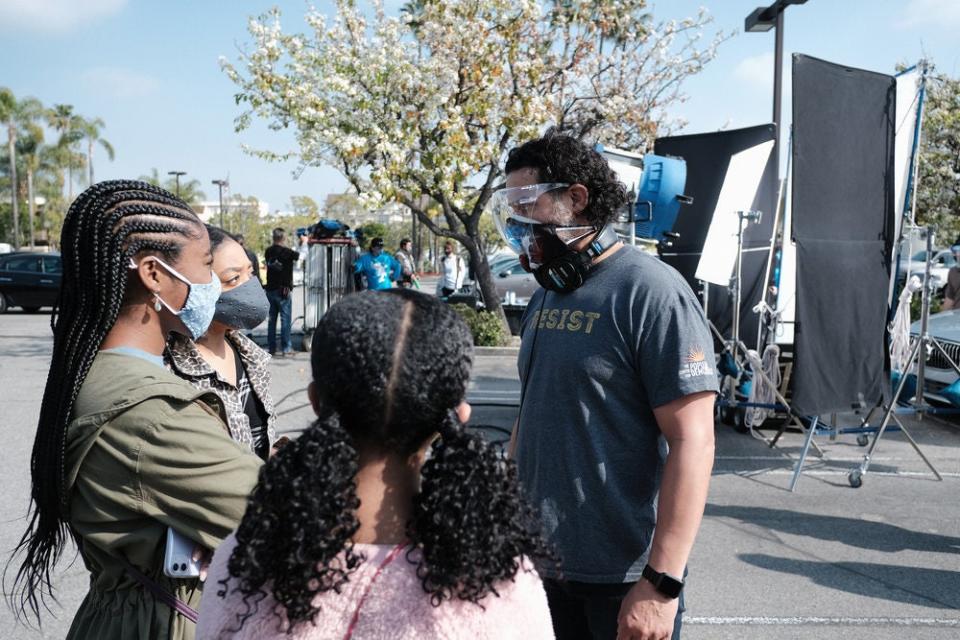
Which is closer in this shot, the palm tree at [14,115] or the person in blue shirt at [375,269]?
the person in blue shirt at [375,269]

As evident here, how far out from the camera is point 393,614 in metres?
1.28

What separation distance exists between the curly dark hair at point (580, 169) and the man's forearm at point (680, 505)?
0.72 meters

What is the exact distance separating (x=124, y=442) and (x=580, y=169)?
1.41 metres

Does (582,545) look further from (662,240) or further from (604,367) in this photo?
(662,240)

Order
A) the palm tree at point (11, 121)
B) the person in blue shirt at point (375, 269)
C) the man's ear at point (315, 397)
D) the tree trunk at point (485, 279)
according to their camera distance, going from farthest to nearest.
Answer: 1. the palm tree at point (11, 121)
2. the person in blue shirt at point (375, 269)
3. the tree trunk at point (485, 279)
4. the man's ear at point (315, 397)

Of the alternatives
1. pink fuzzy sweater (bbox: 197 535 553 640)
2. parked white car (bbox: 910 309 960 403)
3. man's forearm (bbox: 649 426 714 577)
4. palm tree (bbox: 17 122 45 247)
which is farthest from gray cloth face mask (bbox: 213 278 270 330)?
palm tree (bbox: 17 122 45 247)

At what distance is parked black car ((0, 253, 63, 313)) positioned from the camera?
22031 millimetres

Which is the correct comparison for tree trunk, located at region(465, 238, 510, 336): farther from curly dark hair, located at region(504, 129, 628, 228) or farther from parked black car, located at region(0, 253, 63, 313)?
parked black car, located at region(0, 253, 63, 313)

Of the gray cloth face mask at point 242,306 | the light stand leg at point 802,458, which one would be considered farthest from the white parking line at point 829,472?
the gray cloth face mask at point 242,306

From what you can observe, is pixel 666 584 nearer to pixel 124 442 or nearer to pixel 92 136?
pixel 124 442

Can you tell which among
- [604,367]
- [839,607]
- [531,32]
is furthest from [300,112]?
[604,367]

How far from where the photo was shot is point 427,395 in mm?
1334

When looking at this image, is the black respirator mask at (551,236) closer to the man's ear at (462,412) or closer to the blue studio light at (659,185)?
the man's ear at (462,412)

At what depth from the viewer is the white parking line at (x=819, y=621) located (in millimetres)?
4129
